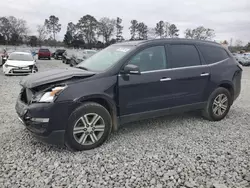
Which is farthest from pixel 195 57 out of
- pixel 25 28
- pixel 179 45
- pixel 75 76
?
pixel 25 28

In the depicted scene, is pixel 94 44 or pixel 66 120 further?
pixel 94 44

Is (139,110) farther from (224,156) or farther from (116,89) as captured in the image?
(224,156)

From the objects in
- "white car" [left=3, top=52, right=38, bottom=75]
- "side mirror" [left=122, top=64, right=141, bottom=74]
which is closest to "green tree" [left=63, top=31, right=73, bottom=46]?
"white car" [left=3, top=52, right=38, bottom=75]

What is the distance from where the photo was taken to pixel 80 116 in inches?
129

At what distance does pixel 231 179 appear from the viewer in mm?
2766

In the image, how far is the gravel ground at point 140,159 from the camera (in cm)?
271

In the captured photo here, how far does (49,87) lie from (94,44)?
56.4 m

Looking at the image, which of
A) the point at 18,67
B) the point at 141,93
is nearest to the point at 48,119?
the point at 141,93

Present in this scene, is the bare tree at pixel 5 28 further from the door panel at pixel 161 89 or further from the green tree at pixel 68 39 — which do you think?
the door panel at pixel 161 89

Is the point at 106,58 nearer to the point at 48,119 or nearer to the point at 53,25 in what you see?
the point at 48,119

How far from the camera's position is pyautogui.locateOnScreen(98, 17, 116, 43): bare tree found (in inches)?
2383

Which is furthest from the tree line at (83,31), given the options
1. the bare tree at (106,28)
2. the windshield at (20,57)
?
the windshield at (20,57)

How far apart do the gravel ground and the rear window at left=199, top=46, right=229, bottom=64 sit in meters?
1.42

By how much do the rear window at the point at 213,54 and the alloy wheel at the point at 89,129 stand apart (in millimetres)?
2679
